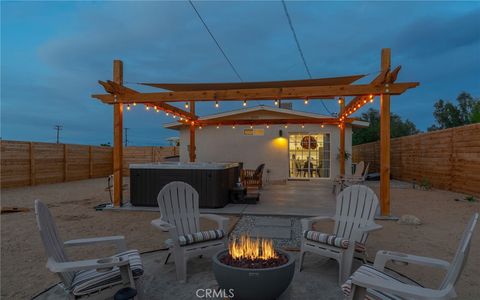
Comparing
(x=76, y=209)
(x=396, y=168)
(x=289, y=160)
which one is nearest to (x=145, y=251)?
(x=76, y=209)

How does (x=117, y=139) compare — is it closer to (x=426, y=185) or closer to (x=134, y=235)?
(x=134, y=235)

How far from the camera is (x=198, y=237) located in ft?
11.0

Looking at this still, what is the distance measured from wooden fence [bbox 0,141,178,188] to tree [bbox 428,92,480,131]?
2634cm

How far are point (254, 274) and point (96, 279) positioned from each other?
1221mm

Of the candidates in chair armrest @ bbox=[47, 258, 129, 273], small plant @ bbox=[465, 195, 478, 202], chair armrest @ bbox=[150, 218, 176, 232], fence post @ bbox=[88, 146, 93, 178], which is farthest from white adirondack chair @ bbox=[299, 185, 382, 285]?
fence post @ bbox=[88, 146, 93, 178]

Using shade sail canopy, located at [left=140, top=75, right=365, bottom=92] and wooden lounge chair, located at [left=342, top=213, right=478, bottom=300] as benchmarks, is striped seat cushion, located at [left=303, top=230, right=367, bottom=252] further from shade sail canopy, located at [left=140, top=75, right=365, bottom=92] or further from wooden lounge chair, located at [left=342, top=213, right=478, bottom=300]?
shade sail canopy, located at [left=140, top=75, right=365, bottom=92]

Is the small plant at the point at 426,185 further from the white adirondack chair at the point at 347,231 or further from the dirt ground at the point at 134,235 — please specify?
the white adirondack chair at the point at 347,231

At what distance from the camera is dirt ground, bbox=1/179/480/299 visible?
10.5 ft

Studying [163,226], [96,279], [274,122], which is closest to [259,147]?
[274,122]

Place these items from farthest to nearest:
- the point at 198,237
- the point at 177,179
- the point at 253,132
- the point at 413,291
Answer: the point at 253,132 → the point at 177,179 → the point at 198,237 → the point at 413,291

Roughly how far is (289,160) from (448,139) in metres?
5.56

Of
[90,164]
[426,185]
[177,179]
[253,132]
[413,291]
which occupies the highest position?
[253,132]

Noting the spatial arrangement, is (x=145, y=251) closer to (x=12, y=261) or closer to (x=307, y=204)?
(x=12, y=261)

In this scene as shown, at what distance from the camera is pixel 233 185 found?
323 inches
